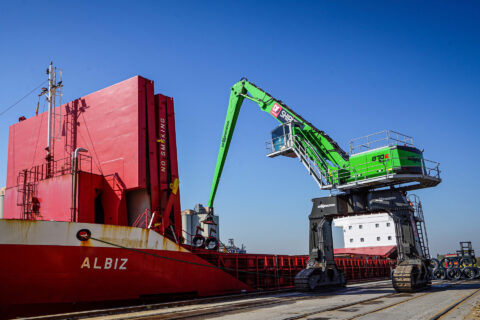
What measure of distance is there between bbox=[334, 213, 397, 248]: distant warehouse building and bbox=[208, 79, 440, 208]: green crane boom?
71.8 feet

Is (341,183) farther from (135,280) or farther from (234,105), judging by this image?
(135,280)

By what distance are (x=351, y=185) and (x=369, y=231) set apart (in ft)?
80.8

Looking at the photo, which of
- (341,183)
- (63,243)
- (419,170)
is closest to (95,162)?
(63,243)

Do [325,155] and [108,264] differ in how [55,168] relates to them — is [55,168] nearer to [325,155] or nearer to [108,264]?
[108,264]

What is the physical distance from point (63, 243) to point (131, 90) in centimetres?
702

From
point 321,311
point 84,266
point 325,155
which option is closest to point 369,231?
point 325,155

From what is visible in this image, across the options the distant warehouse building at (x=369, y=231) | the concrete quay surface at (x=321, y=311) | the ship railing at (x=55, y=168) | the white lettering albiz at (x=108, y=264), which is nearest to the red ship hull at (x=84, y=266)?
the white lettering albiz at (x=108, y=264)

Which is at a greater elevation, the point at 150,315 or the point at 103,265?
the point at 103,265

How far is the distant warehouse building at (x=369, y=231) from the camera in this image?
3831 centimetres

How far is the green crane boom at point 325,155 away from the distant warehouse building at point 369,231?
21.9 m

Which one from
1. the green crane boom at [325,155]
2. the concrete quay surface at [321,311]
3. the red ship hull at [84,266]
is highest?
the green crane boom at [325,155]

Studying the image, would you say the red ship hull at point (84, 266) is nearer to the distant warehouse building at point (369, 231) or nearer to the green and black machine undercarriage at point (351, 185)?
the green and black machine undercarriage at point (351, 185)

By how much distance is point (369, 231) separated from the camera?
130 feet

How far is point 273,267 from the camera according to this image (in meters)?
20.5
